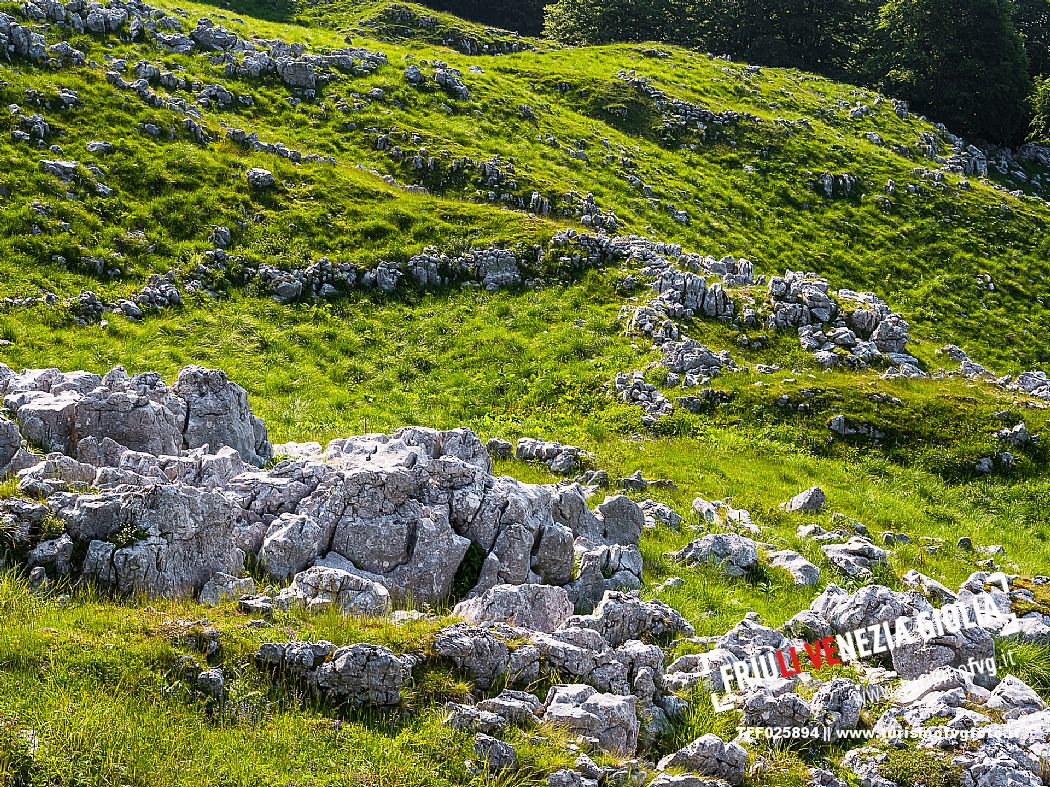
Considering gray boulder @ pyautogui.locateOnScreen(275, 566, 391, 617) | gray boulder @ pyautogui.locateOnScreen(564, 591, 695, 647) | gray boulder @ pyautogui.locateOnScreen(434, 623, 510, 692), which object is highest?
gray boulder @ pyautogui.locateOnScreen(434, 623, 510, 692)

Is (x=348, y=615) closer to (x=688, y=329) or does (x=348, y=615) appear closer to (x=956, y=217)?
(x=688, y=329)

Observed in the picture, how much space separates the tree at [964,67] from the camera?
73.2m

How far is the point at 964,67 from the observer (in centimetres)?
7350

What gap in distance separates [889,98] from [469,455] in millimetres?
71290

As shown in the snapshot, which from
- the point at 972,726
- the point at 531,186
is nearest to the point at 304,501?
the point at 972,726

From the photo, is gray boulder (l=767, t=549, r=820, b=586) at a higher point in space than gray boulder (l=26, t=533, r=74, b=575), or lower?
lower

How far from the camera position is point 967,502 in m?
24.4

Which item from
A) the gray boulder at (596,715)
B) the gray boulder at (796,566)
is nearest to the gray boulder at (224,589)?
the gray boulder at (596,715)

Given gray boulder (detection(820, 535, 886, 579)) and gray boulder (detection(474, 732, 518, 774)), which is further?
gray boulder (detection(820, 535, 886, 579))

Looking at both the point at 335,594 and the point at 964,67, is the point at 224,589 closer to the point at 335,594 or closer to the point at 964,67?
the point at 335,594

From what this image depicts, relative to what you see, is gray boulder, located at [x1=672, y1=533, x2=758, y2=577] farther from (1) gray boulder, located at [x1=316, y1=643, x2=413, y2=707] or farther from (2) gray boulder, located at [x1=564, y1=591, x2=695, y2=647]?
(1) gray boulder, located at [x1=316, y1=643, x2=413, y2=707]

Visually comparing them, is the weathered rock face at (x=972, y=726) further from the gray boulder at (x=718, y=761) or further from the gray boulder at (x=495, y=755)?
the gray boulder at (x=495, y=755)

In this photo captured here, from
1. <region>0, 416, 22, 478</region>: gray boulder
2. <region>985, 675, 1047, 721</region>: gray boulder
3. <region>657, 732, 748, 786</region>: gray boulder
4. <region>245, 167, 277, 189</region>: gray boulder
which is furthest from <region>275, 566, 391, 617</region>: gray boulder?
<region>245, 167, 277, 189</region>: gray boulder

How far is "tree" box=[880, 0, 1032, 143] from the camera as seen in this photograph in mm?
73188
